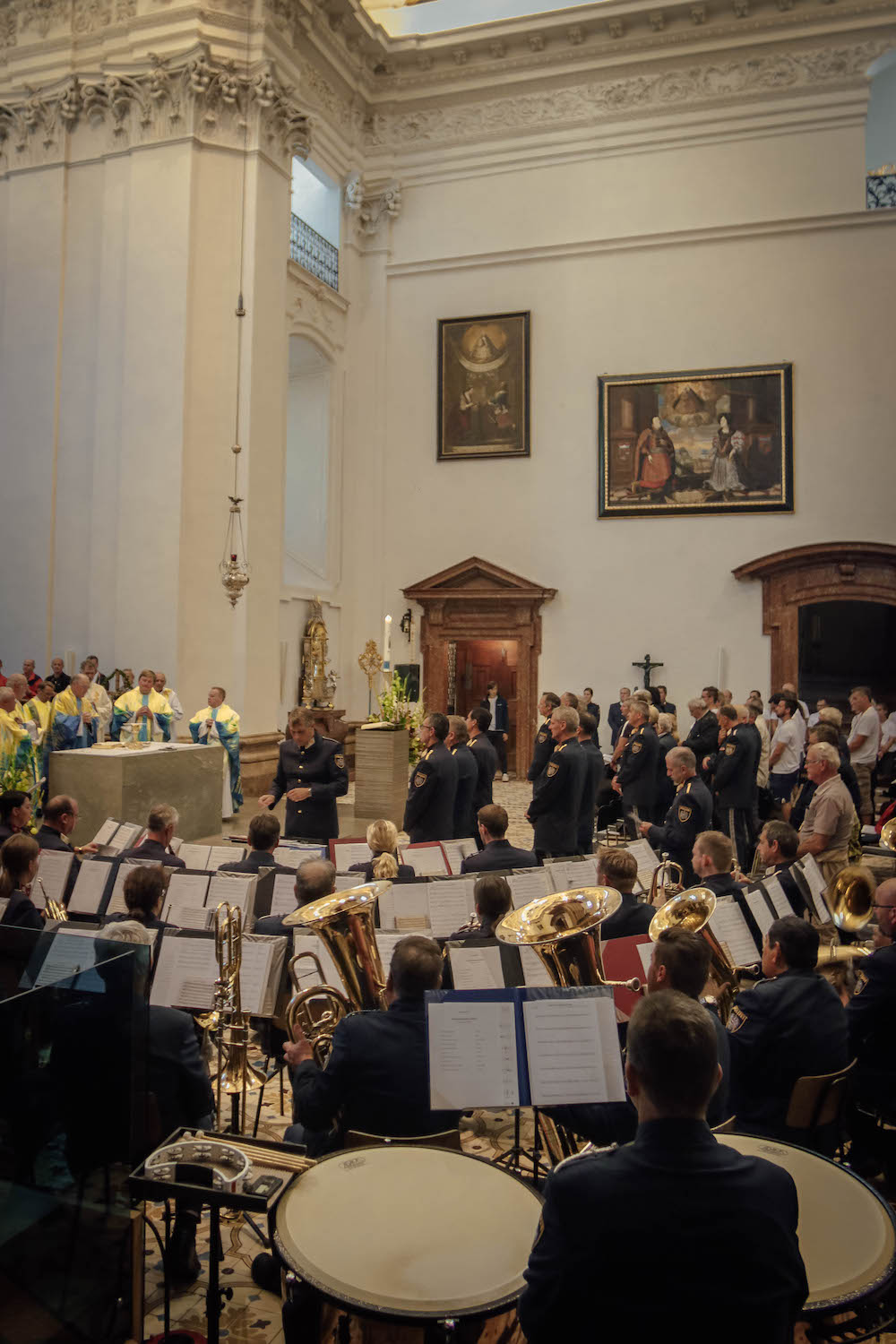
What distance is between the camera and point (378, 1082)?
2852 millimetres

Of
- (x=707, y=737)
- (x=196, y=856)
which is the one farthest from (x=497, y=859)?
(x=707, y=737)

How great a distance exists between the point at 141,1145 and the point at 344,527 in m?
15.3

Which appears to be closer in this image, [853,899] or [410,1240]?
[410,1240]

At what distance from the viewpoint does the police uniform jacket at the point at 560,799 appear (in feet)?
23.4

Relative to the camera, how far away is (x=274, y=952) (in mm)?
4039

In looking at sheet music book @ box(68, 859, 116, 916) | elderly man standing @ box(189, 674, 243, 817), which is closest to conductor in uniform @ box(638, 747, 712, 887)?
sheet music book @ box(68, 859, 116, 916)

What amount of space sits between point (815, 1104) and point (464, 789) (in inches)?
177

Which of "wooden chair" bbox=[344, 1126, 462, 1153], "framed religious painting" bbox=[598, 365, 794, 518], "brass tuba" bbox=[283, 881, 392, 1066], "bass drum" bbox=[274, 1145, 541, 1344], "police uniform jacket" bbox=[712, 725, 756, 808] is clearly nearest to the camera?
"bass drum" bbox=[274, 1145, 541, 1344]

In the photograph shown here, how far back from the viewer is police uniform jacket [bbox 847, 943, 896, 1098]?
11.7 feet

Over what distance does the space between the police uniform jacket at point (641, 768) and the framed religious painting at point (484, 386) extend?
30.3 feet

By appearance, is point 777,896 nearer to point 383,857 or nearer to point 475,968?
point 475,968

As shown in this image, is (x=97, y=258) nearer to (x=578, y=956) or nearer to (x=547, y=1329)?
(x=578, y=956)

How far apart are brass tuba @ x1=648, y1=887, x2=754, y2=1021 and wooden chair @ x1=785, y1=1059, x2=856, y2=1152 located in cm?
52

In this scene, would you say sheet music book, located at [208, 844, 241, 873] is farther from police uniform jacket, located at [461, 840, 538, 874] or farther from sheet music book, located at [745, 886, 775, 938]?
sheet music book, located at [745, 886, 775, 938]
